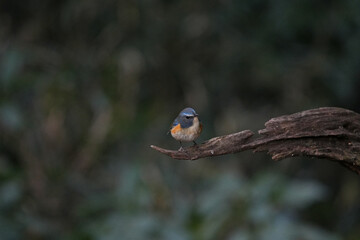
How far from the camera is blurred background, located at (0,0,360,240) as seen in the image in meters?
6.09

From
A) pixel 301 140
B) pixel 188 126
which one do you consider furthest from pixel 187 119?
pixel 301 140

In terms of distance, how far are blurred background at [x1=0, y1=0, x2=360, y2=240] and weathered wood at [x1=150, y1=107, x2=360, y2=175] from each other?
8.99ft

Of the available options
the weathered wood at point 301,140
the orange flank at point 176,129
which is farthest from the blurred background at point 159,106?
the weathered wood at point 301,140

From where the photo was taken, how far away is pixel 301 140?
9.76 feet

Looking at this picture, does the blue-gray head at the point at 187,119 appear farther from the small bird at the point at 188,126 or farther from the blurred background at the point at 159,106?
the blurred background at the point at 159,106

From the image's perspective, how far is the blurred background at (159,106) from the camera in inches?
240

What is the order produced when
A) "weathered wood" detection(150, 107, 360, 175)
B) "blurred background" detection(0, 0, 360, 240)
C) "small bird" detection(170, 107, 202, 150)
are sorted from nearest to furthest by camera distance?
1. "weathered wood" detection(150, 107, 360, 175)
2. "small bird" detection(170, 107, 202, 150)
3. "blurred background" detection(0, 0, 360, 240)

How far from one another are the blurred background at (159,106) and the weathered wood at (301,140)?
8.99 feet

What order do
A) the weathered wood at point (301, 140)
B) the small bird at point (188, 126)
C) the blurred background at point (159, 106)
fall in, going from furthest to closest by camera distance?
the blurred background at point (159, 106) → the small bird at point (188, 126) → the weathered wood at point (301, 140)

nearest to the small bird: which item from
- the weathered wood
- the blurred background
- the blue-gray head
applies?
the blue-gray head

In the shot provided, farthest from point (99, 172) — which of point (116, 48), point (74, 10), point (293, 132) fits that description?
point (293, 132)

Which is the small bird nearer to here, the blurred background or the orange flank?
the orange flank

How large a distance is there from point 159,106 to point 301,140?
4515mm

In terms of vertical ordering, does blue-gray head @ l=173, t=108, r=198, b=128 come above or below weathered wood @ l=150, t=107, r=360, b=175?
above
